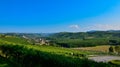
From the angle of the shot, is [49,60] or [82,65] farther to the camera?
[49,60]

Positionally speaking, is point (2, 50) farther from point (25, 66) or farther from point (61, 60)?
point (61, 60)

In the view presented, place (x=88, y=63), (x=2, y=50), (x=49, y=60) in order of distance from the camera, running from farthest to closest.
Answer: (x=2, y=50) → (x=49, y=60) → (x=88, y=63)

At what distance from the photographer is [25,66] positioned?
4341cm

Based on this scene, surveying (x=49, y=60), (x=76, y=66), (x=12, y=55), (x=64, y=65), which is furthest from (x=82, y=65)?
(x=12, y=55)

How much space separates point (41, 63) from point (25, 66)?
386 cm

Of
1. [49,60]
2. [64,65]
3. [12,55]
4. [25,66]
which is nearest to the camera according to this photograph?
[64,65]

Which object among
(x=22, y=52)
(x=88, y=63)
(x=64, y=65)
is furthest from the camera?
(x=22, y=52)

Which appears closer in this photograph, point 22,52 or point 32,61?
point 32,61

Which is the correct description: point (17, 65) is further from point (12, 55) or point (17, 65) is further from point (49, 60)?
point (12, 55)

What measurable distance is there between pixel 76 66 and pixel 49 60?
7500mm

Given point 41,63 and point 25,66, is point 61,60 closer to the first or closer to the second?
point 41,63

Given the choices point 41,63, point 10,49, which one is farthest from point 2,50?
point 41,63

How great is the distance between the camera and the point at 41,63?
40688mm

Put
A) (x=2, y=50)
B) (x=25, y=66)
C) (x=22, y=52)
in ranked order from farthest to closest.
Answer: (x=2, y=50)
(x=22, y=52)
(x=25, y=66)
